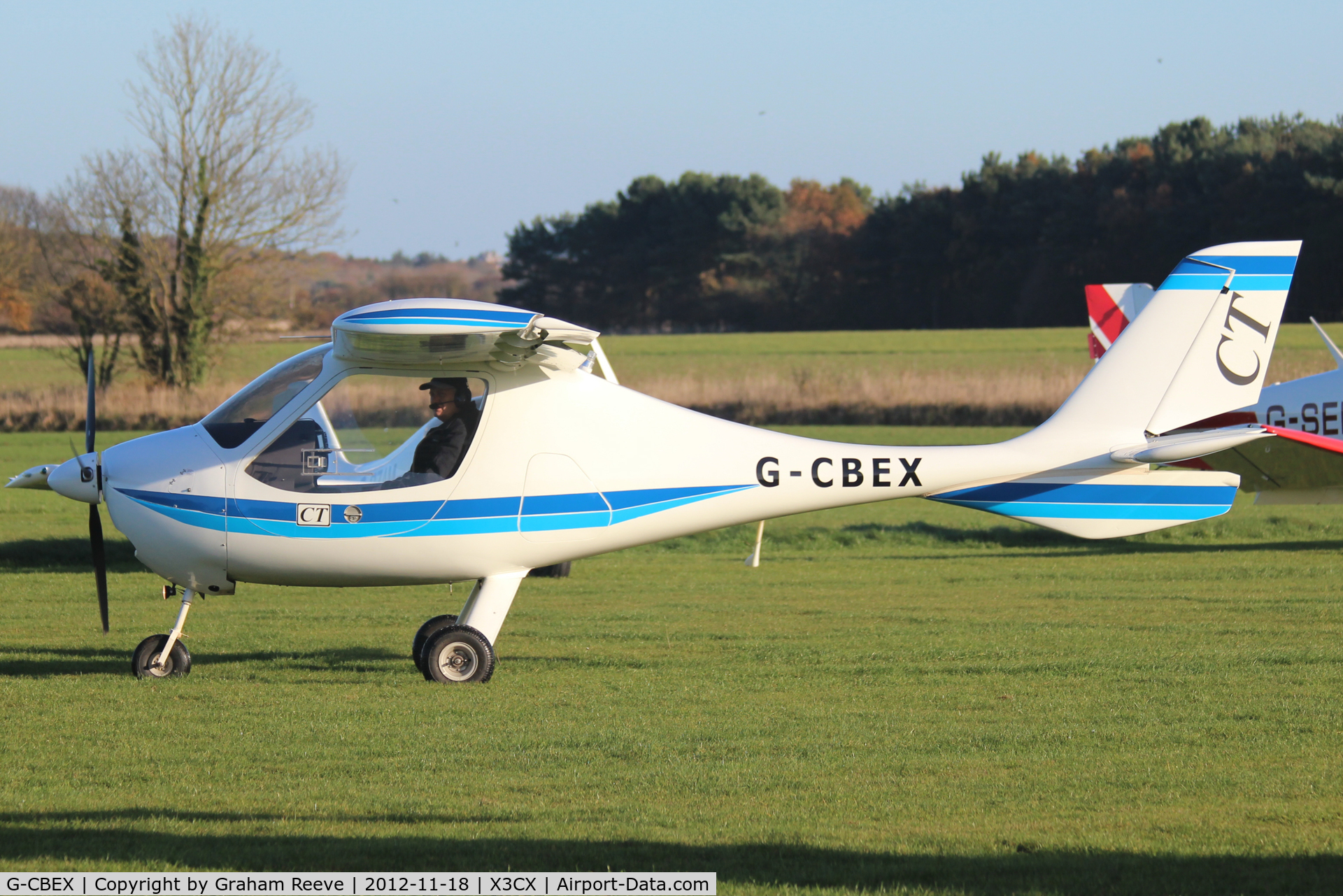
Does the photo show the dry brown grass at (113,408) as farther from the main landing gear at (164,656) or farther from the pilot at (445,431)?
the pilot at (445,431)

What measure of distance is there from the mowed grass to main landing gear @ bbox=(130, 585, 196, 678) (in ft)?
0.70

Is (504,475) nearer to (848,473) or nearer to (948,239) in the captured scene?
(848,473)

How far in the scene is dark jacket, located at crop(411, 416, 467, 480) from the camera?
8.65 meters

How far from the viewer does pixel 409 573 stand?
8.67m

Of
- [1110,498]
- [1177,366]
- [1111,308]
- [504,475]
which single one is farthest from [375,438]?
[1111,308]

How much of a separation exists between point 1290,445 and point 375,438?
9.72m

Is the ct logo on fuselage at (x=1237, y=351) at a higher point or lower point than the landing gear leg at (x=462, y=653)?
higher

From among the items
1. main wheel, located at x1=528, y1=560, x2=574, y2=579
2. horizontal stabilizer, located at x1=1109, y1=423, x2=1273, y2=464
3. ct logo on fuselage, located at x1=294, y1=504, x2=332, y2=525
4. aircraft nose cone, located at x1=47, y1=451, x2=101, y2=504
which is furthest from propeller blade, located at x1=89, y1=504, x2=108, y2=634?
horizontal stabilizer, located at x1=1109, y1=423, x2=1273, y2=464

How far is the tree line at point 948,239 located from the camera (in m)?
71.2

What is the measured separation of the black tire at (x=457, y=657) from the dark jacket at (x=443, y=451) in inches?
41.5

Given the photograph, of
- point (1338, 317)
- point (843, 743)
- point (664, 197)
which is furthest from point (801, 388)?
point (664, 197)

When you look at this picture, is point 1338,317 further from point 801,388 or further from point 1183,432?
point 1183,432

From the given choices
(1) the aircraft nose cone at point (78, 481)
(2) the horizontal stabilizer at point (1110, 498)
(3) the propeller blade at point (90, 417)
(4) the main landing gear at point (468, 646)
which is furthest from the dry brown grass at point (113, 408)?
(2) the horizontal stabilizer at point (1110, 498)

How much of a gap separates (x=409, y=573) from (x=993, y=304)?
8130 centimetres
